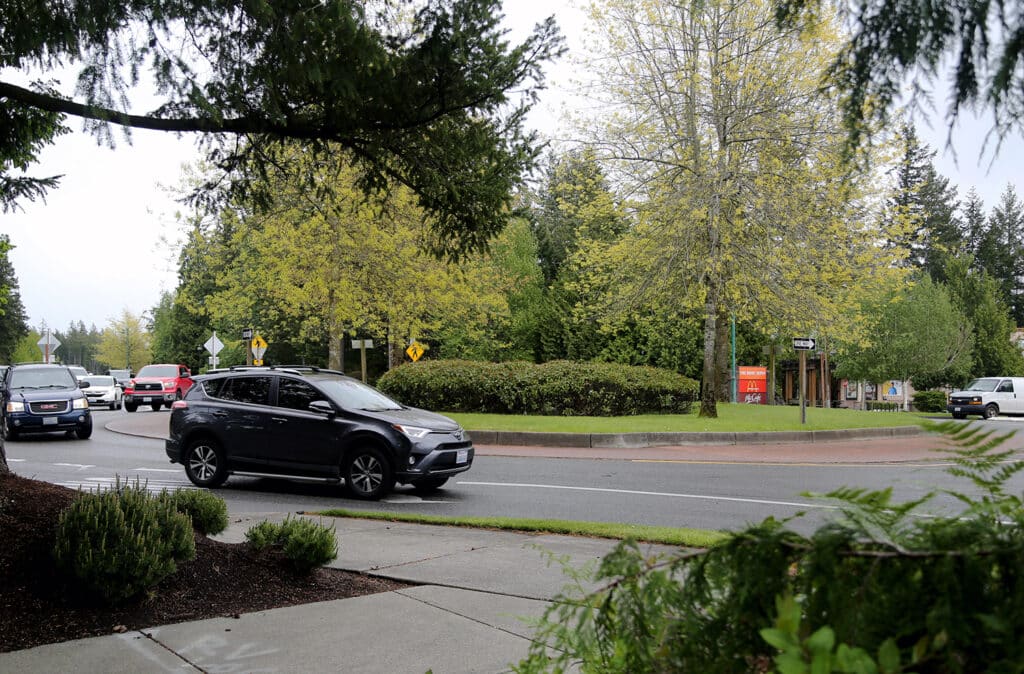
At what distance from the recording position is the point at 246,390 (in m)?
12.4

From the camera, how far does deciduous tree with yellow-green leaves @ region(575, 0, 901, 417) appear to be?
2227 centimetres

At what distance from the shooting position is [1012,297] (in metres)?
76.0

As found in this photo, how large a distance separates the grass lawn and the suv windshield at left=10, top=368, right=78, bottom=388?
34.2 ft

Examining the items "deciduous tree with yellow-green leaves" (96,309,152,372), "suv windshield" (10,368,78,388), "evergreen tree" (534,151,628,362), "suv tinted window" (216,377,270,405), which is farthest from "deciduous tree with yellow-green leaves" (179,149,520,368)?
"deciduous tree with yellow-green leaves" (96,309,152,372)

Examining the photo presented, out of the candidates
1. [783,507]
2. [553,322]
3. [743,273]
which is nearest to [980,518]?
[783,507]

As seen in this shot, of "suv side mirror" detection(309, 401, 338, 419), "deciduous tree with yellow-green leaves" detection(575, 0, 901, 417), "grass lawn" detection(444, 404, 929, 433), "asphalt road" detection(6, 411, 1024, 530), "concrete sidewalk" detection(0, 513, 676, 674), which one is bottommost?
"asphalt road" detection(6, 411, 1024, 530)

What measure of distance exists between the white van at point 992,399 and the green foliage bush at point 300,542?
36.0 meters

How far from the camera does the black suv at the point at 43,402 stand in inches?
816

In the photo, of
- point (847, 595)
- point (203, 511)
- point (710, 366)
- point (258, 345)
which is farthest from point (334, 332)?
point (847, 595)

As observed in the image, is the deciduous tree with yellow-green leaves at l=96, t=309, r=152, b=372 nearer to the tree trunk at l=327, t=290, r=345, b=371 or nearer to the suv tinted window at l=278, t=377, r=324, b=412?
the tree trunk at l=327, t=290, r=345, b=371

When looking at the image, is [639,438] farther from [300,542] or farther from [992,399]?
[992,399]

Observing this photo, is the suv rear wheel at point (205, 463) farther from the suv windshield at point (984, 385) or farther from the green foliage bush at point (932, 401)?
the green foliage bush at point (932, 401)

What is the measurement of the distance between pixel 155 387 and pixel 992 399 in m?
38.4

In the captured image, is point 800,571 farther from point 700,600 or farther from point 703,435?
point 703,435
